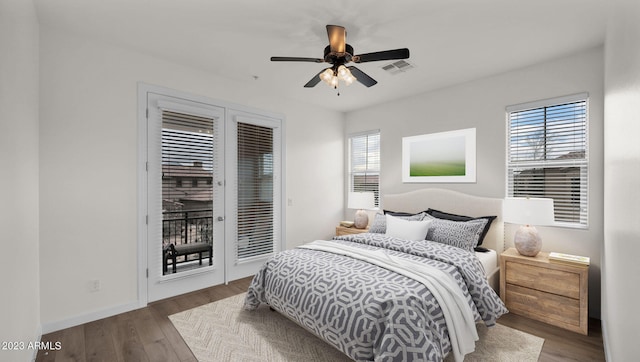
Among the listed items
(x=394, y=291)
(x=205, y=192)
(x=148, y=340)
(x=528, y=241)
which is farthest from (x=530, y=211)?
(x=148, y=340)

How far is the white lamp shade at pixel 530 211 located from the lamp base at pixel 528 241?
0.18 metres

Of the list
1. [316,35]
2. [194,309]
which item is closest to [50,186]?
[194,309]

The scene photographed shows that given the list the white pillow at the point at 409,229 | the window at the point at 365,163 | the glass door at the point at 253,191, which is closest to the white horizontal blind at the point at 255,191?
the glass door at the point at 253,191

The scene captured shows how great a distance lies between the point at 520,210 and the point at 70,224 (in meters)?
4.42

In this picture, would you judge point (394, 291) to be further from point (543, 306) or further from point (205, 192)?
point (205, 192)

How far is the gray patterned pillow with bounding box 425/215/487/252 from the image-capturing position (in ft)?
10.2

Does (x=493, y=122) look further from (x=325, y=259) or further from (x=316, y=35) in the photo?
(x=325, y=259)

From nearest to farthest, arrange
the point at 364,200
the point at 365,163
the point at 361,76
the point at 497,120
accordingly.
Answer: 1. the point at 361,76
2. the point at 497,120
3. the point at 364,200
4. the point at 365,163

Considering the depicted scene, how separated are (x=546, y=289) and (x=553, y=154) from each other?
4.81 ft

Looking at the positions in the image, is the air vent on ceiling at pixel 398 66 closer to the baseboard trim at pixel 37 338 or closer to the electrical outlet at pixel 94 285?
the electrical outlet at pixel 94 285

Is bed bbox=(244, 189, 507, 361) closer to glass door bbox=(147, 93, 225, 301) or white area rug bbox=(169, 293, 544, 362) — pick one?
white area rug bbox=(169, 293, 544, 362)

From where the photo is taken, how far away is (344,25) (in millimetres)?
2447

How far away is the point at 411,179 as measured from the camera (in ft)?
14.3

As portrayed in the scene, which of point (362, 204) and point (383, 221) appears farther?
point (362, 204)
